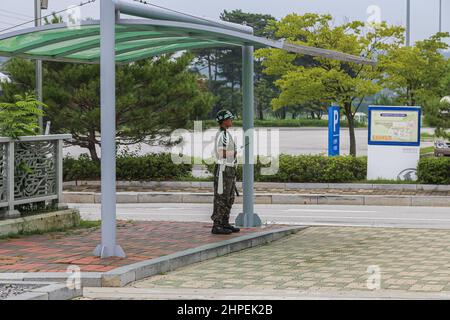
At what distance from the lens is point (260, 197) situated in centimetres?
1769

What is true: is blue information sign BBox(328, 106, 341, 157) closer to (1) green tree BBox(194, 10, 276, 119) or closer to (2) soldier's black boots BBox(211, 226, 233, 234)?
(2) soldier's black boots BBox(211, 226, 233, 234)

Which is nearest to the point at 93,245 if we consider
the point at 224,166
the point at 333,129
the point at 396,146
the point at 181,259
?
the point at 181,259

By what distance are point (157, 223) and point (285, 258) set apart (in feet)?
11.3

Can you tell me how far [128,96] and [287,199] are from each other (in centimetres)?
540

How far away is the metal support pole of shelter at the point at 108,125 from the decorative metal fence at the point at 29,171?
230 cm

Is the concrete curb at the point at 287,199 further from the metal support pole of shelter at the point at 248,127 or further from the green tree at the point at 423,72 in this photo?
the green tree at the point at 423,72

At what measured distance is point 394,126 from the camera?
1998 cm

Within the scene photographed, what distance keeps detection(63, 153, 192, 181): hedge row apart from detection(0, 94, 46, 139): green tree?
879cm

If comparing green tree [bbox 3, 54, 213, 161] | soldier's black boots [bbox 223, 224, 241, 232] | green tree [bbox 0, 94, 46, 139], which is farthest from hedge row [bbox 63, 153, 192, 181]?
soldier's black boots [bbox 223, 224, 241, 232]

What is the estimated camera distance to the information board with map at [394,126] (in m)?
19.8
